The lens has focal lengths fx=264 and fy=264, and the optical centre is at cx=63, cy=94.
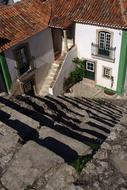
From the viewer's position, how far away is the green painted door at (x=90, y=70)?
22141 mm

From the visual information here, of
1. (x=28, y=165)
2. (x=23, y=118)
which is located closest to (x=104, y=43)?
(x=23, y=118)

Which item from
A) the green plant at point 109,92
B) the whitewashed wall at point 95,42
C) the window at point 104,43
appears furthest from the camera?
the green plant at point 109,92

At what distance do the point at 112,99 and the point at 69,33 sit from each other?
6424mm

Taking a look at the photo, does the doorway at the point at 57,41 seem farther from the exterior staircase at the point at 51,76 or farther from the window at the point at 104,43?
the window at the point at 104,43

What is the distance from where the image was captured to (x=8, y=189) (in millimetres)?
4422

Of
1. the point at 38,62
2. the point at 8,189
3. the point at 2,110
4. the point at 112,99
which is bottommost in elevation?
the point at 112,99

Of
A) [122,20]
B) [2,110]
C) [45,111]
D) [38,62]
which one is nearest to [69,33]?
[38,62]

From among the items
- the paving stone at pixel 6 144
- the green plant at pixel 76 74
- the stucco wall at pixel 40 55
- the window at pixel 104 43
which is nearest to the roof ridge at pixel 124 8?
the window at pixel 104 43

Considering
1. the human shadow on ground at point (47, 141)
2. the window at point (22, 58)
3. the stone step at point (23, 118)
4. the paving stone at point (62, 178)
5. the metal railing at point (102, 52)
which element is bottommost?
the metal railing at point (102, 52)

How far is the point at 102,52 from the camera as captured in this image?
67.5 feet

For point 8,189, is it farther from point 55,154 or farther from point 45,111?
point 45,111

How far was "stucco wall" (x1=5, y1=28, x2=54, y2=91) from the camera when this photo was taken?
1758 centimetres

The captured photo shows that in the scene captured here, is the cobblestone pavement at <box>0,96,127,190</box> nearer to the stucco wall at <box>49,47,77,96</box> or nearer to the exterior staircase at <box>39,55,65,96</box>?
the stucco wall at <box>49,47,77,96</box>

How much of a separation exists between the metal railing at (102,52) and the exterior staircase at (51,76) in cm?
257
